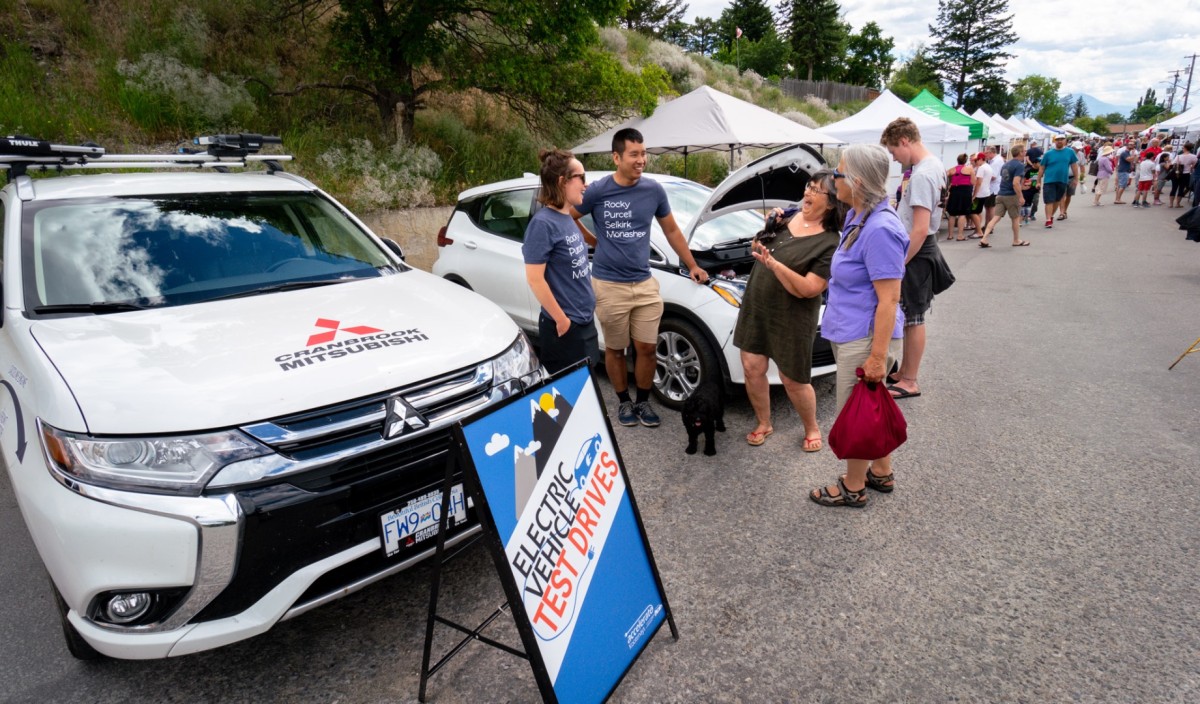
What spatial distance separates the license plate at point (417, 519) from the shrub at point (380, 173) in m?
7.53

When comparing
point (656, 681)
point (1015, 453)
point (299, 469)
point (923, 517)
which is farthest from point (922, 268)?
point (299, 469)

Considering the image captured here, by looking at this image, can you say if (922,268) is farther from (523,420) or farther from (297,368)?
(297,368)

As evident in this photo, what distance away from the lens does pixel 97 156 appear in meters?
3.54

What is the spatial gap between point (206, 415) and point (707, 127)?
10286 mm

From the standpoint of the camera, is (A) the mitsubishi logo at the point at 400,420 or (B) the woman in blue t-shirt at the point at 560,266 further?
(B) the woman in blue t-shirt at the point at 560,266

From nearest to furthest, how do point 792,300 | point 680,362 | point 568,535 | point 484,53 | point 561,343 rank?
1. point 568,535
2. point 792,300
3. point 561,343
4. point 680,362
5. point 484,53

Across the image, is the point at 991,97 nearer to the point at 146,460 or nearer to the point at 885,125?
the point at 885,125

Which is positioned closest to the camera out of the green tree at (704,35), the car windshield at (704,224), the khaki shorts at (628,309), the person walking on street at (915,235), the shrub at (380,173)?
the khaki shorts at (628,309)

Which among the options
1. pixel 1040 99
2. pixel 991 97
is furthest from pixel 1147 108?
pixel 991 97

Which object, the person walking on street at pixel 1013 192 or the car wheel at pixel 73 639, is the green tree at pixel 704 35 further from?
the car wheel at pixel 73 639

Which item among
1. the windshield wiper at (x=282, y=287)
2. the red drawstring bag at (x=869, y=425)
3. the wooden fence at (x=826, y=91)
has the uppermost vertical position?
the wooden fence at (x=826, y=91)

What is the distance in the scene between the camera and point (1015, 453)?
4.00m

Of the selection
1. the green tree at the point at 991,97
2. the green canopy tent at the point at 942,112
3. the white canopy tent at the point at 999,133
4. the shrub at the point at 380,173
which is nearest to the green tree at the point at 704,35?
the green tree at the point at 991,97

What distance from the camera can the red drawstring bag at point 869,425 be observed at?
10.2ft
